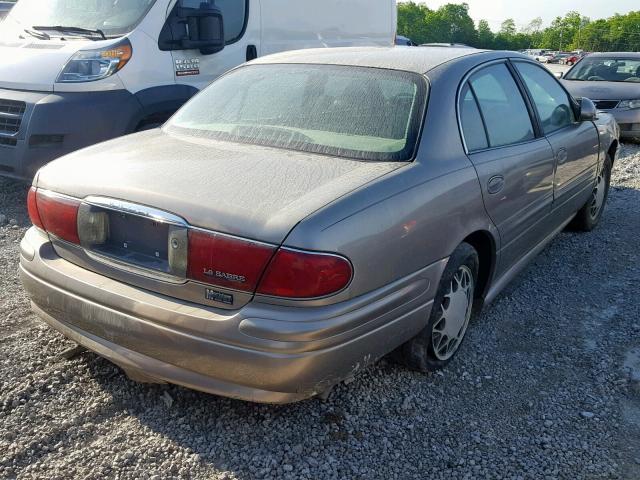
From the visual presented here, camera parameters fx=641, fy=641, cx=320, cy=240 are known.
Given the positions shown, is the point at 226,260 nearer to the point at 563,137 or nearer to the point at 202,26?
the point at 563,137

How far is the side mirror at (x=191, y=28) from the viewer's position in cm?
577

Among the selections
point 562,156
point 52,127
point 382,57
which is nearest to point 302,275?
point 382,57

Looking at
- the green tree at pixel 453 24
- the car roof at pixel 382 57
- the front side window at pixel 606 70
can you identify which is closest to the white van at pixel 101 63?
the car roof at pixel 382 57

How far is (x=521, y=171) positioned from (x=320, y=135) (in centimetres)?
124

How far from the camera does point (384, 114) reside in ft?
10.0

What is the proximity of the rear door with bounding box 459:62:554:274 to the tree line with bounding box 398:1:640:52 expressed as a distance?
339 ft

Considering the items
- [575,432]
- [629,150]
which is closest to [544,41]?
[629,150]

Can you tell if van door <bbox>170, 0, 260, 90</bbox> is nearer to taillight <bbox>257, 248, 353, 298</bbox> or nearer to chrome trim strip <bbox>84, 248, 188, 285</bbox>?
chrome trim strip <bbox>84, 248, 188, 285</bbox>

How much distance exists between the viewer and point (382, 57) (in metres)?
3.45

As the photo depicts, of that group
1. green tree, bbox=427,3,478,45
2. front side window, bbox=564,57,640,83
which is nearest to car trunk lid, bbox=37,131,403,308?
front side window, bbox=564,57,640,83

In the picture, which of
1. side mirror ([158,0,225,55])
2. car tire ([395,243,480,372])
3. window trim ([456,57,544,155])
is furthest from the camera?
side mirror ([158,0,225,55])

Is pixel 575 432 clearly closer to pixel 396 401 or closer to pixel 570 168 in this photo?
pixel 396 401

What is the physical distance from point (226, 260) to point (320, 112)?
1.16 m

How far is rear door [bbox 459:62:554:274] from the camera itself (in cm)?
327
